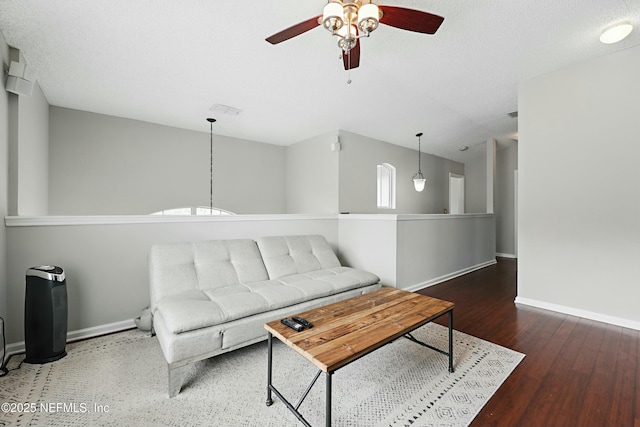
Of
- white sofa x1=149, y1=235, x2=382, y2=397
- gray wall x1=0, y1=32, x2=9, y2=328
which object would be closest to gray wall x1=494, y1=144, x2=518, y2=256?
white sofa x1=149, y1=235, x2=382, y2=397

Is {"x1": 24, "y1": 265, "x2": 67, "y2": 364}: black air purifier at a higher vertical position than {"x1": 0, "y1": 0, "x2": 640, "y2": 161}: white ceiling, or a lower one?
lower

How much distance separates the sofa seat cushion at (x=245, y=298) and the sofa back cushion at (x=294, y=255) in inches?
5.8

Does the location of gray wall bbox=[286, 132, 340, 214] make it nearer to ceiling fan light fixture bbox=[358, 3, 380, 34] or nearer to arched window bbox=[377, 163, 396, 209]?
arched window bbox=[377, 163, 396, 209]

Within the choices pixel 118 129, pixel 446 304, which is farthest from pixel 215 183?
pixel 446 304

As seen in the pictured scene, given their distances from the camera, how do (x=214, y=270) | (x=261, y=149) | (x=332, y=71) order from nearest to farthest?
1. (x=214, y=270)
2. (x=332, y=71)
3. (x=261, y=149)

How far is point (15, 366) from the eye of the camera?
2.01 metres

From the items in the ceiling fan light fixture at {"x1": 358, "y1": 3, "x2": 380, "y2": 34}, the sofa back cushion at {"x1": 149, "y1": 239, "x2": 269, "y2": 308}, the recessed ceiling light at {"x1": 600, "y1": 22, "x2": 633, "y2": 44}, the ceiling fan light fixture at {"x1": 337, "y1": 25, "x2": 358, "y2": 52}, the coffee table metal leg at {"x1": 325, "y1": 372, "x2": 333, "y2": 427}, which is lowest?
the coffee table metal leg at {"x1": 325, "y1": 372, "x2": 333, "y2": 427}

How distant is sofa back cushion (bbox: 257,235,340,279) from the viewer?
9.80 feet

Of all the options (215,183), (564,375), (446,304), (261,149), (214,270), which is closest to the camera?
(564,375)

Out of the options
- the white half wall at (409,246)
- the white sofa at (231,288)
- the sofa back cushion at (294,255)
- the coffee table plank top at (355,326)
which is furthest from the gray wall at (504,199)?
the coffee table plank top at (355,326)

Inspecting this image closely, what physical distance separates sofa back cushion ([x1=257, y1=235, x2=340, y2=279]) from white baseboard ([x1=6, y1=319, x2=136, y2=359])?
1.48 meters

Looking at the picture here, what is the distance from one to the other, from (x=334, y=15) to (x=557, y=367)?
2917mm

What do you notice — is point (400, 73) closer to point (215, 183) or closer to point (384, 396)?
point (384, 396)

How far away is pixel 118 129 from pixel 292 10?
11.4 ft
